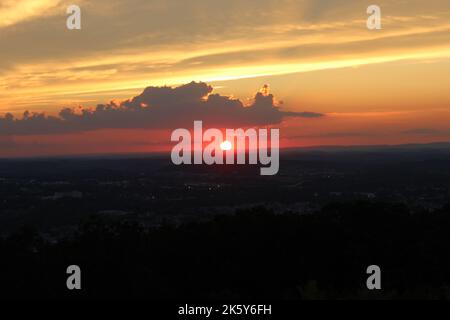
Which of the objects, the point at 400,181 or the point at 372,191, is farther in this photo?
the point at 400,181

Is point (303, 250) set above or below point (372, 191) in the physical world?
below

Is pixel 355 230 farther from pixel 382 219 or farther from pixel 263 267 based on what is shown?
pixel 263 267

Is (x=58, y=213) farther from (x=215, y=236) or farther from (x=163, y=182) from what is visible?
(x=215, y=236)

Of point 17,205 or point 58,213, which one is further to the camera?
point 17,205
